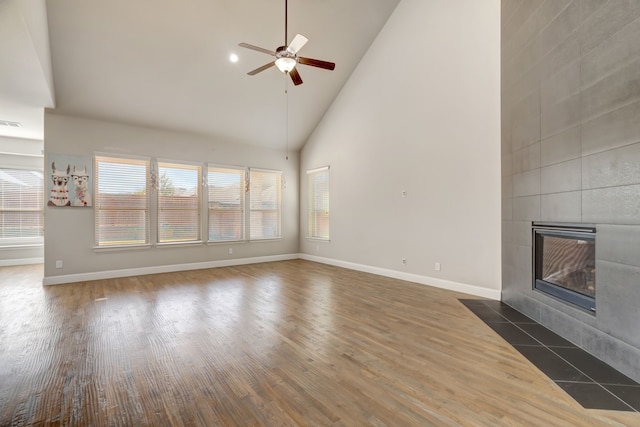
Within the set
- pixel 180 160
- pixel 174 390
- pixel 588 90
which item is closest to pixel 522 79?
pixel 588 90

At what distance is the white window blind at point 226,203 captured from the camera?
22.5 ft

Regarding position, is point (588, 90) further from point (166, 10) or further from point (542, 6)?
point (166, 10)

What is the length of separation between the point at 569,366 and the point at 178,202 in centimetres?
673

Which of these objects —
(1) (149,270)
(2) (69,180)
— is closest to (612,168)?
(1) (149,270)

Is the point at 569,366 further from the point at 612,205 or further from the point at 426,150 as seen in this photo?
the point at 426,150

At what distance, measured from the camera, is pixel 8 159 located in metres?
7.13

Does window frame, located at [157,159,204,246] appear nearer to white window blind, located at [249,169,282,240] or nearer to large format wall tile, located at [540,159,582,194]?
white window blind, located at [249,169,282,240]

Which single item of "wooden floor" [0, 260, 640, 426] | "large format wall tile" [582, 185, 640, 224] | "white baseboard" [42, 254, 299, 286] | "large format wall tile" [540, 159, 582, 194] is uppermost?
"large format wall tile" [540, 159, 582, 194]

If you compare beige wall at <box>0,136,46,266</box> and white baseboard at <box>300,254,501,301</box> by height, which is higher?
beige wall at <box>0,136,46,266</box>

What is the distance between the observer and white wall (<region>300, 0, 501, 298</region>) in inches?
166

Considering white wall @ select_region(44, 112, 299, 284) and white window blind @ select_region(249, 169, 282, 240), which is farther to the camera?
white window blind @ select_region(249, 169, 282, 240)

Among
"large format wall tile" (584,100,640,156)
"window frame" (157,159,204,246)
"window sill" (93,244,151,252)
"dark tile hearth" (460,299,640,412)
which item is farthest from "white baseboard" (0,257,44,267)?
"large format wall tile" (584,100,640,156)

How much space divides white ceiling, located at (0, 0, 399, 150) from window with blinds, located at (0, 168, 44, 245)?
3298 mm

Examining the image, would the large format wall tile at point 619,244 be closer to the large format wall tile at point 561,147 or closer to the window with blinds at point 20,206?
the large format wall tile at point 561,147
